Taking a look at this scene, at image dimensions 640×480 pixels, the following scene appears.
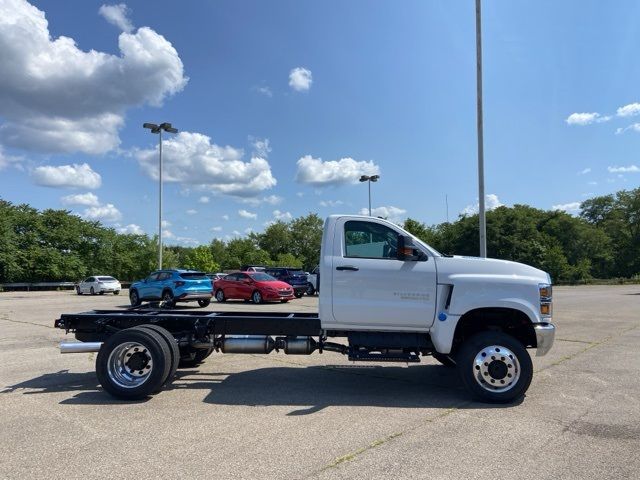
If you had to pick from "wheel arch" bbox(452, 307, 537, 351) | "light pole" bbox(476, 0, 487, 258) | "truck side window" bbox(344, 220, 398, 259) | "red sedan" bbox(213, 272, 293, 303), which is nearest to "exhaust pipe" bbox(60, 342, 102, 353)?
"truck side window" bbox(344, 220, 398, 259)

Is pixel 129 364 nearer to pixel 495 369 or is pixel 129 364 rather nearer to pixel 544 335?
pixel 495 369

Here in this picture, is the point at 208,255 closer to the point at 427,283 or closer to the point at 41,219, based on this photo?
the point at 41,219

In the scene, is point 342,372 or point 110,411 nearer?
point 110,411

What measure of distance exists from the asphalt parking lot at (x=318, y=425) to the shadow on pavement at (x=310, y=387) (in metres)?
0.03

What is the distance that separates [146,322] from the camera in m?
6.93

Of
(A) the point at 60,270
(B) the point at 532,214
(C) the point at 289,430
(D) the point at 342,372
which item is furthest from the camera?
(B) the point at 532,214

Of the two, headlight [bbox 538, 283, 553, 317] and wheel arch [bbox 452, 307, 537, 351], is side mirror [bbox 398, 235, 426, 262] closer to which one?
wheel arch [bbox 452, 307, 537, 351]

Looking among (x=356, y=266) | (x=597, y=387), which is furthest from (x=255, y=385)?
(x=597, y=387)

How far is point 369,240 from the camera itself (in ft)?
21.4

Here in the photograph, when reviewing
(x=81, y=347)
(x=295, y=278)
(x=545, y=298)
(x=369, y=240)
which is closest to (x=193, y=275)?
(x=295, y=278)

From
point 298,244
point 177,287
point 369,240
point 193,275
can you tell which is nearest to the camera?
point 369,240

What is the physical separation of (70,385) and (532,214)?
7817 cm

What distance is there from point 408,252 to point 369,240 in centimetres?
57

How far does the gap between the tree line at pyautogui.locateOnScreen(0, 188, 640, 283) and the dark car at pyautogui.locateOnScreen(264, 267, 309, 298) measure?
30.0 m
